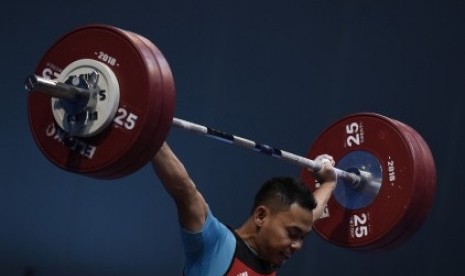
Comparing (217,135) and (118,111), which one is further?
(217,135)

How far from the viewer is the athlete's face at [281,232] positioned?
2021 millimetres

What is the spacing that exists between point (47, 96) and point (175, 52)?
219 cm

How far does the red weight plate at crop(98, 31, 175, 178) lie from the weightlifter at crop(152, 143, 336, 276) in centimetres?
10

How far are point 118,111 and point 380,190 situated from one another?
121cm

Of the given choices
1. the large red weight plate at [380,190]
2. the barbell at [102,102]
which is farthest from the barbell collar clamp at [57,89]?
the large red weight plate at [380,190]

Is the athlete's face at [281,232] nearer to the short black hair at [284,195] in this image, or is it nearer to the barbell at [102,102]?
the short black hair at [284,195]

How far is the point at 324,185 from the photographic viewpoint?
2.58 metres

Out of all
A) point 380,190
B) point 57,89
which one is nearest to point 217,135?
point 57,89

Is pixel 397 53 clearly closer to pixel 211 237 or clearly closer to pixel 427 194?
pixel 427 194

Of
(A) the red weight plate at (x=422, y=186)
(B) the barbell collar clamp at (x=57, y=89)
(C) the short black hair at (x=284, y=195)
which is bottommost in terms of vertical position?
(C) the short black hair at (x=284, y=195)

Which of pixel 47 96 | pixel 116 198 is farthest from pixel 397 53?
pixel 47 96

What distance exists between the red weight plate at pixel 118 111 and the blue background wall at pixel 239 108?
2.01 meters

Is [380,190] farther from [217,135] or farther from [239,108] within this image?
[239,108]

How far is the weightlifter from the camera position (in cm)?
184
